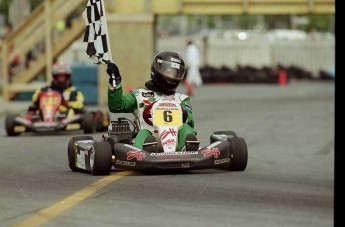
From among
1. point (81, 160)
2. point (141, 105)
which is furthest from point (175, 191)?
point (141, 105)

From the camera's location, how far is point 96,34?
40.8ft

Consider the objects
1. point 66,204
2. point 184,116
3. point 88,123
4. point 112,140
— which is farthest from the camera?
point 88,123

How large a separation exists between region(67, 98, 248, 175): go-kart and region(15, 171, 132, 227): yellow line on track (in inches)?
8.1

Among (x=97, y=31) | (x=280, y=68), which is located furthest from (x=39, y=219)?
(x=280, y=68)

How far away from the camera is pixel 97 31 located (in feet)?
40.7

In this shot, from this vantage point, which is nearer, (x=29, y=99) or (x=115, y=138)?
(x=115, y=138)

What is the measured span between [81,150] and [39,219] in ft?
12.1

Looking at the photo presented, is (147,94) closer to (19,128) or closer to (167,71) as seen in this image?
(167,71)

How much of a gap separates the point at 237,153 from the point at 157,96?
1.07m

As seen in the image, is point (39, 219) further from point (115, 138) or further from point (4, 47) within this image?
point (4, 47)

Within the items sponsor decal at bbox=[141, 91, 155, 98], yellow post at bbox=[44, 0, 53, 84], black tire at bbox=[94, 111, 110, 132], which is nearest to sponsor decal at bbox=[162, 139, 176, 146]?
sponsor decal at bbox=[141, 91, 155, 98]

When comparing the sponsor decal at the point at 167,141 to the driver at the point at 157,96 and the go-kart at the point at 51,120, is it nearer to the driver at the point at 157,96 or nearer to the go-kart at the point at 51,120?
the driver at the point at 157,96

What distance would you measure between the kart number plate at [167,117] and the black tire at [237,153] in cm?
54

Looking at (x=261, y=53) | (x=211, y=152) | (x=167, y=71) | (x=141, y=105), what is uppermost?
(x=167, y=71)
